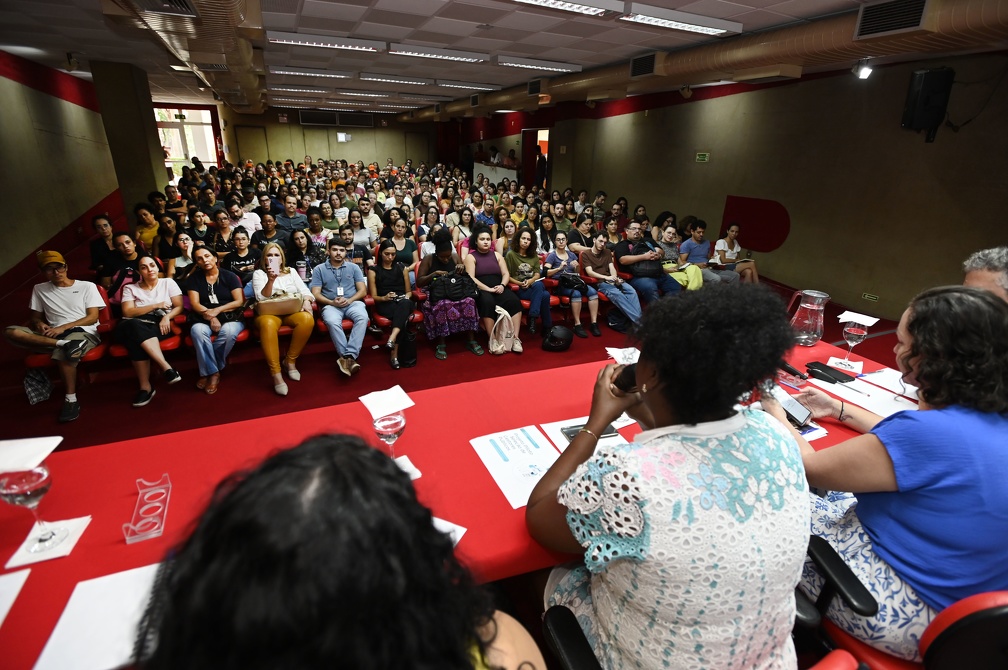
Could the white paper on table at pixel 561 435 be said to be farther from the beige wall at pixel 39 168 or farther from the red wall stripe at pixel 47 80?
the red wall stripe at pixel 47 80

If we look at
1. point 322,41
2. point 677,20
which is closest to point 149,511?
→ point 677,20

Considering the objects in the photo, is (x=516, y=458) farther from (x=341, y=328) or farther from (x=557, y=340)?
(x=557, y=340)

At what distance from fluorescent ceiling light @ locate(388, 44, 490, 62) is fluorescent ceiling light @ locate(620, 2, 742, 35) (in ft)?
10.3

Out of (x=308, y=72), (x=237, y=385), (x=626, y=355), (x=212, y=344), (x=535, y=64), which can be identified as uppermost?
(x=308, y=72)

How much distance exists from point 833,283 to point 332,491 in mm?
7923

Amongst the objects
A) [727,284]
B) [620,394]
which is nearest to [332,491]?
[620,394]

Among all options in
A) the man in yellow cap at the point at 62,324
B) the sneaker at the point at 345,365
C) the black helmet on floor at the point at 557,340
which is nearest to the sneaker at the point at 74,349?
the man in yellow cap at the point at 62,324

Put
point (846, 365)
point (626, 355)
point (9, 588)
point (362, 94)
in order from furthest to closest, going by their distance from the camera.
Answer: point (362, 94) < point (846, 365) < point (626, 355) < point (9, 588)

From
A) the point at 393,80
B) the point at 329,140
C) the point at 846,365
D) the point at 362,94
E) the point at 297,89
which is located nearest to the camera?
the point at 846,365

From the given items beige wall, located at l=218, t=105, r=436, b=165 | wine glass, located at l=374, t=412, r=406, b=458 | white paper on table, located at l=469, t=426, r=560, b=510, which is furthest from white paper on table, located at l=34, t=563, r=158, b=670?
beige wall, located at l=218, t=105, r=436, b=165

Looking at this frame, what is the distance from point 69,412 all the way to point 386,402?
3.10 meters

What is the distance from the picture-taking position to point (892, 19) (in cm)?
403

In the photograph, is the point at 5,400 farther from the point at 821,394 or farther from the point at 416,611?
the point at 821,394

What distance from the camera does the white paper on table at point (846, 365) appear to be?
8.00 feet
